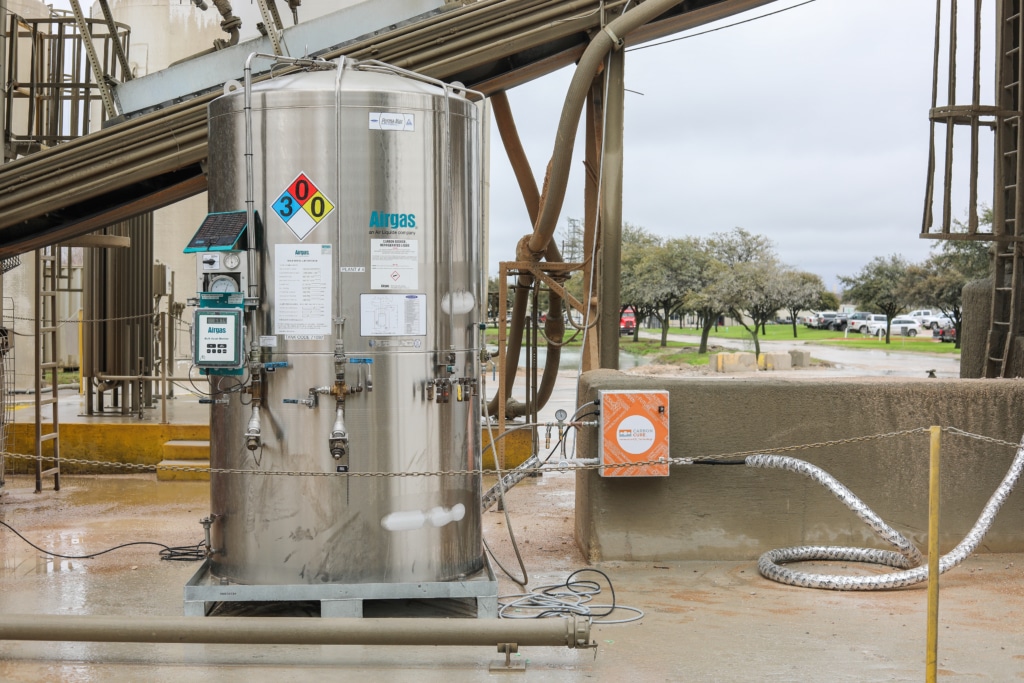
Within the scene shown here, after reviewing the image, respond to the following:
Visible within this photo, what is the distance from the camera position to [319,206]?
6805mm

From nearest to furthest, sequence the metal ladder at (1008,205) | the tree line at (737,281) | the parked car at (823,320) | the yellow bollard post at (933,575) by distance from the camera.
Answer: the yellow bollard post at (933,575) → the metal ladder at (1008,205) → the tree line at (737,281) → the parked car at (823,320)

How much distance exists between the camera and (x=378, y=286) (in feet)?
22.5

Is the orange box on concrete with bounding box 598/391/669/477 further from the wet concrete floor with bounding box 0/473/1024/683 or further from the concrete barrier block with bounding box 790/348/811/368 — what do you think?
the concrete barrier block with bounding box 790/348/811/368

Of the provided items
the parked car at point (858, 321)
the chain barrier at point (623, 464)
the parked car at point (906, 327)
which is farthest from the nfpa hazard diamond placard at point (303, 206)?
the parked car at point (858, 321)

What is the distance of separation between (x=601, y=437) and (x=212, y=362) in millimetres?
3048

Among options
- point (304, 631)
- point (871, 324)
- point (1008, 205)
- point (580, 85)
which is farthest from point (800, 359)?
point (871, 324)

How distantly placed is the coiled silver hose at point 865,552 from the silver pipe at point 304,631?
2.82 meters

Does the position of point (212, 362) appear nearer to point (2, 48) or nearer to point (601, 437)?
point (601, 437)

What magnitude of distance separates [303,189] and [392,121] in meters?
0.74

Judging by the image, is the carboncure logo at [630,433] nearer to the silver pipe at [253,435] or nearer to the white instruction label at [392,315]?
the white instruction label at [392,315]

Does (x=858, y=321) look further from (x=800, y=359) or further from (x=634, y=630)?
(x=634, y=630)

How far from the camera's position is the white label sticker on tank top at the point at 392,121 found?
271 inches

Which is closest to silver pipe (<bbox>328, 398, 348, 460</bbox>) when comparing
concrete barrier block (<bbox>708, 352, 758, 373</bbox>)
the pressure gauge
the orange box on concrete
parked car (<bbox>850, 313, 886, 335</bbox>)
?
the pressure gauge

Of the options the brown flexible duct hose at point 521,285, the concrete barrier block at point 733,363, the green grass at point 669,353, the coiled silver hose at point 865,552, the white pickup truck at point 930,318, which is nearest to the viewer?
the coiled silver hose at point 865,552
